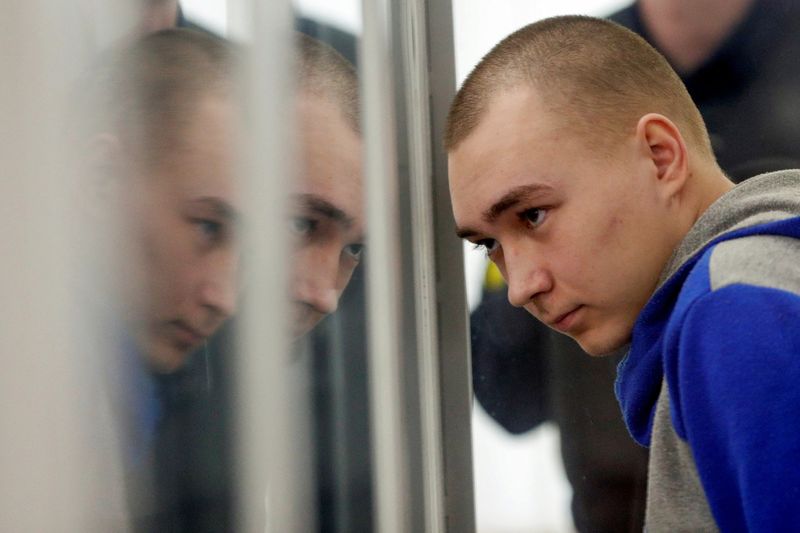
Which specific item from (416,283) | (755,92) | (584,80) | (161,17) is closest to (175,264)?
(161,17)

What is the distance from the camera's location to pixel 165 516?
1.61 feet

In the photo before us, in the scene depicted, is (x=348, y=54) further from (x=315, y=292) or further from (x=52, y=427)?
(x=52, y=427)

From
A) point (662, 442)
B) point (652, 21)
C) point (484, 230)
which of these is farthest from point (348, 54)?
point (652, 21)

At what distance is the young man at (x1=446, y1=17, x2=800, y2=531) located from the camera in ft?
1.95

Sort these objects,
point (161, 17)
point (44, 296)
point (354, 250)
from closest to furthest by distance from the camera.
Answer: point (44, 296), point (161, 17), point (354, 250)

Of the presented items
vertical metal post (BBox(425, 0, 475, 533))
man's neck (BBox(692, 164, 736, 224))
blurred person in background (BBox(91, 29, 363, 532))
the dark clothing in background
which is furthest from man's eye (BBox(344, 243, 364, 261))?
the dark clothing in background

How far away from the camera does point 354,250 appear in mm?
801

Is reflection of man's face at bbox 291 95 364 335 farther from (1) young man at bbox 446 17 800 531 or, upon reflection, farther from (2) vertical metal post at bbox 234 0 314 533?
(1) young man at bbox 446 17 800 531

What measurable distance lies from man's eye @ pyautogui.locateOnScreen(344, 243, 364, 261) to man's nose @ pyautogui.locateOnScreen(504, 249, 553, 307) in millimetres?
160

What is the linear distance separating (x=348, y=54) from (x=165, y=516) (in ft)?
1.64

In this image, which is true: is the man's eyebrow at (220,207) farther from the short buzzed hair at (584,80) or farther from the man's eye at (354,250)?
the short buzzed hair at (584,80)

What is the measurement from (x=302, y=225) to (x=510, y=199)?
259 mm

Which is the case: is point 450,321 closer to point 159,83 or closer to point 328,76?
point 328,76

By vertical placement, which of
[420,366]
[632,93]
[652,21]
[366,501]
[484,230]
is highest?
[652,21]
